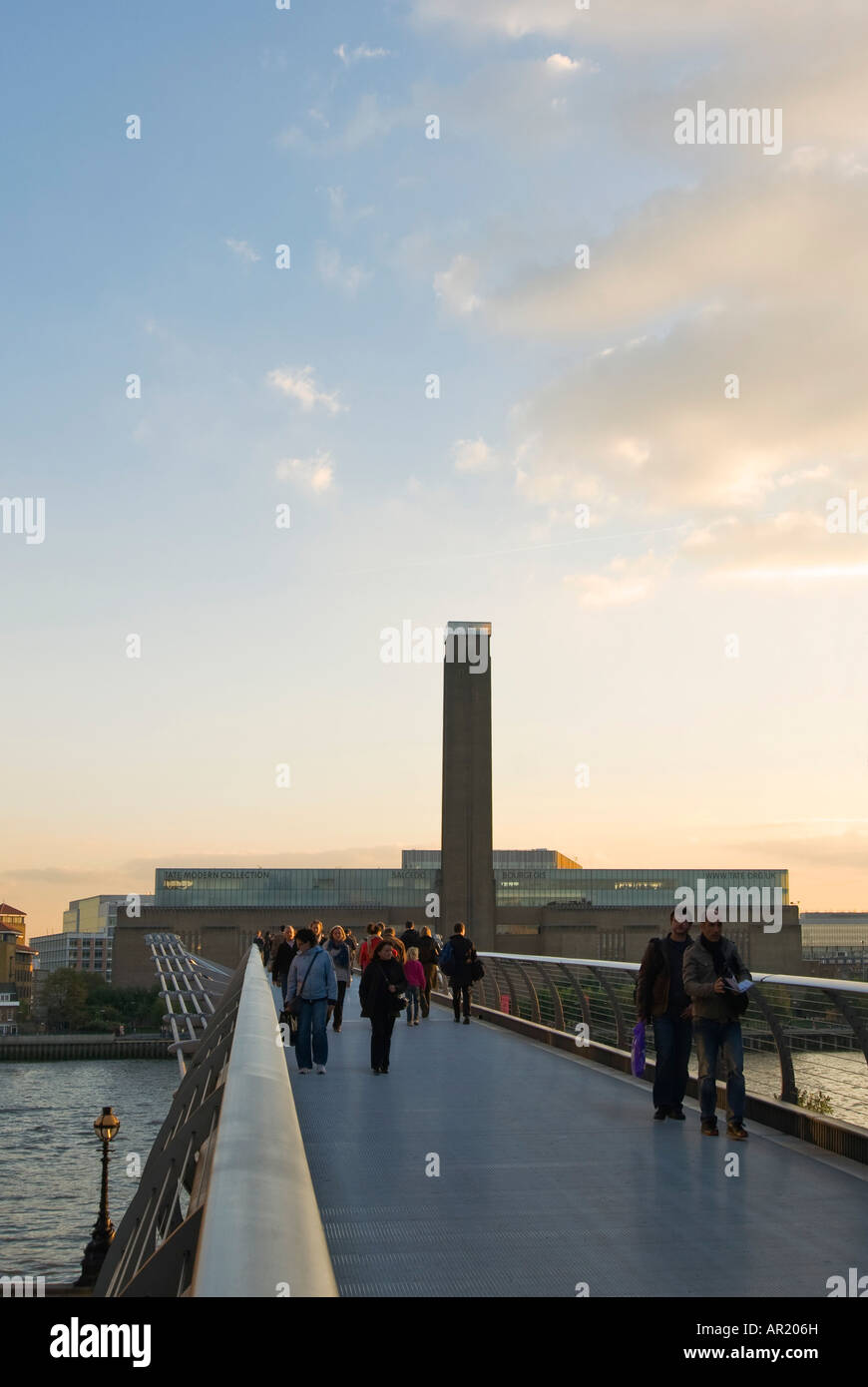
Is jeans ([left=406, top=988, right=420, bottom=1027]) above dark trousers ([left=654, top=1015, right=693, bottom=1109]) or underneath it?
underneath

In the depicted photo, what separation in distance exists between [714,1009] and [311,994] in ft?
14.9

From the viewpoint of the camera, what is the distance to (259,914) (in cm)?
9344

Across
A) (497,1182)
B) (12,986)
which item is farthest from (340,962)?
(12,986)

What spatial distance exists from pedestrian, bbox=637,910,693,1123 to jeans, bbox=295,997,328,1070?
3.77 metres

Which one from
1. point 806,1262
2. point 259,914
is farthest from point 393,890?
point 806,1262

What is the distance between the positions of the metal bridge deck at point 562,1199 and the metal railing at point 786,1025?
538mm

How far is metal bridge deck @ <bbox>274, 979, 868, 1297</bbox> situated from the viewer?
17.0 feet

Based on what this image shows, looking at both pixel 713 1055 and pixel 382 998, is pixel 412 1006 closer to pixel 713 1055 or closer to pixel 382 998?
pixel 382 998

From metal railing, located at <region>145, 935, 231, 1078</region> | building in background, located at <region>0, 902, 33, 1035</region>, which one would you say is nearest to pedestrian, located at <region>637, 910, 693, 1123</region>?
metal railing, located at <region>145, 935, 231, 1078</region>

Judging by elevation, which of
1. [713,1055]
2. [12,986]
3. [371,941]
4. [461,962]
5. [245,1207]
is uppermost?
[245,1207]

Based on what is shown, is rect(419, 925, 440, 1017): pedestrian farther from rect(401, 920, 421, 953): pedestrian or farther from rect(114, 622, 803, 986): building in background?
rect(114, 622, 803, 986): building in background

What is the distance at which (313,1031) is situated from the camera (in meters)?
12.1
